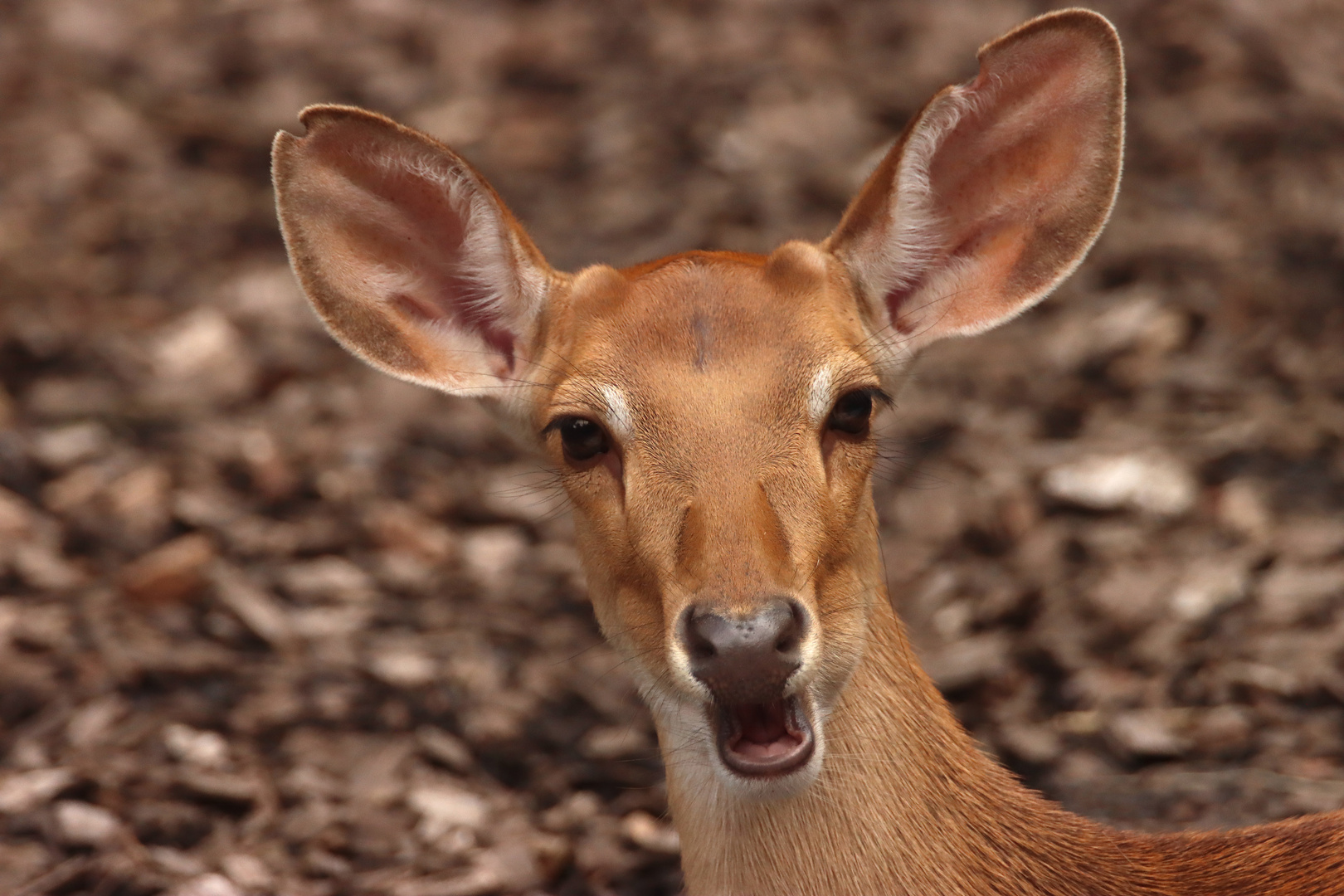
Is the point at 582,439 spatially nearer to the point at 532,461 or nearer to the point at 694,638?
the point at 694,638

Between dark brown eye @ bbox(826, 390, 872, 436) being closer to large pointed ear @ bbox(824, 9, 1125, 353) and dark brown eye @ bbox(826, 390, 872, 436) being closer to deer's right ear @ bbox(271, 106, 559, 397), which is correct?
large pointed ear @ bbox(824, 9, 1125, 353)

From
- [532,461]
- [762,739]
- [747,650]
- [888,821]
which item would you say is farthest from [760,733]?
[532,461]

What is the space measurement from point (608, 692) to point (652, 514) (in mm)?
2386

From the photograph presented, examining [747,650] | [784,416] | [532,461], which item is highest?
[532,461]

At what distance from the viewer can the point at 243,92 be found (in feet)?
29.0

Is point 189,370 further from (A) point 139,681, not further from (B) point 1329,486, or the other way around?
(B) point 1329,486

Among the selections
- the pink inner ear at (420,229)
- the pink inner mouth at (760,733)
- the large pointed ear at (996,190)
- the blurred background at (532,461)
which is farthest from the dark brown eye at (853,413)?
the pink inner ear at (420,229)

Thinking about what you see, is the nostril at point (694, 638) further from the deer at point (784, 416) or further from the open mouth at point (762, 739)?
the open mouth at point (762, 739)

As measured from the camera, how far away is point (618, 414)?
10.6 feet

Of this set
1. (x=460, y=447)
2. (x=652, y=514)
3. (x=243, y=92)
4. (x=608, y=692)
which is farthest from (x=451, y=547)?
(x=243, y=92)

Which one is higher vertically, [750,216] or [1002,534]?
[750,216]

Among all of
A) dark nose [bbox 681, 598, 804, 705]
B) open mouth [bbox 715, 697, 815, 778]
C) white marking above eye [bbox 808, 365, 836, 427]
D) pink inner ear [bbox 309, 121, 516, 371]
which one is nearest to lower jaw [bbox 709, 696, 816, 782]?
open mouth [bbox 715, 697, 815, 778]

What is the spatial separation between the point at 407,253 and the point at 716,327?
0.92 metres

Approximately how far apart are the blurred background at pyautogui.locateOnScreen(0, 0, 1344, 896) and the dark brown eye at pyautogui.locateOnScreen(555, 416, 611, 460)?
1.09m
